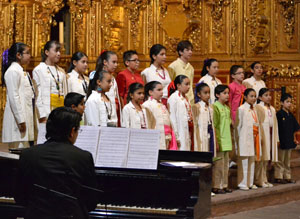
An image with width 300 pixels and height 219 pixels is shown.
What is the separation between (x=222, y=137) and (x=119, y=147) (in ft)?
9.81

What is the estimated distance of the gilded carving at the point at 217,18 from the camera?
1066 centimetres

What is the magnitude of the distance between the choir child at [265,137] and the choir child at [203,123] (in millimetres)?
942

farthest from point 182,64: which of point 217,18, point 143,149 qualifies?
point 143,149

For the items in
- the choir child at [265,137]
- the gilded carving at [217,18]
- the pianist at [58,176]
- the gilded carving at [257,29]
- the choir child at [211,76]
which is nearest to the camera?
the pianist at [58,176]

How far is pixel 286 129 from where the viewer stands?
816 centimetres

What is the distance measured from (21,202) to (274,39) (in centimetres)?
771

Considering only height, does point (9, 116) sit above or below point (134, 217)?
above

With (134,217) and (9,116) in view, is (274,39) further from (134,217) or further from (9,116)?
(134,217)

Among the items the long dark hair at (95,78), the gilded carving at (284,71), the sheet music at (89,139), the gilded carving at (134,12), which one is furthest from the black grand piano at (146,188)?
the gilded carving at (134,12)

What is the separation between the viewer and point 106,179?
450 centimetres

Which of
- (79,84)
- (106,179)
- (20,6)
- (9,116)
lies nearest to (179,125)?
(79,84)

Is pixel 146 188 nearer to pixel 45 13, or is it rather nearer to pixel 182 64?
pixel 182 64

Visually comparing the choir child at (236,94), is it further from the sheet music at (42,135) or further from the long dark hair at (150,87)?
the sheet music at (42,135)

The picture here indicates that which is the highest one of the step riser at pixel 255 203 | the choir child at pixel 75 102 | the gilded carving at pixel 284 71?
the gilded carving at pixel 284 71
